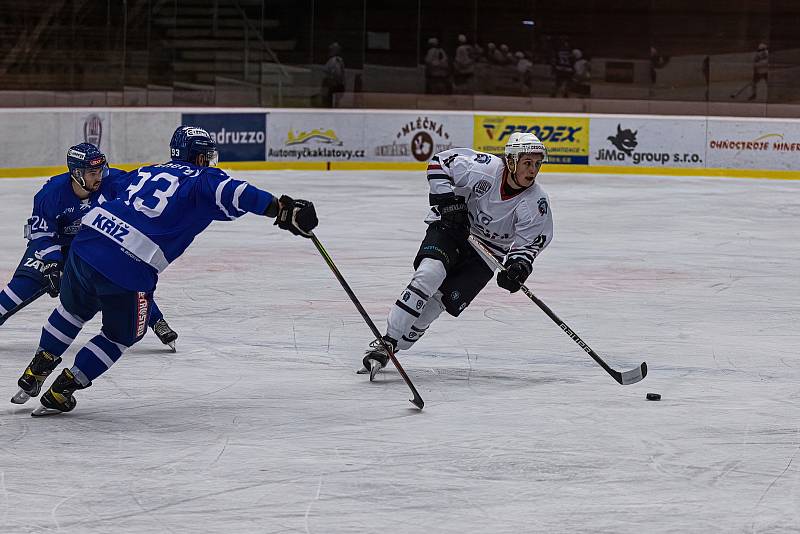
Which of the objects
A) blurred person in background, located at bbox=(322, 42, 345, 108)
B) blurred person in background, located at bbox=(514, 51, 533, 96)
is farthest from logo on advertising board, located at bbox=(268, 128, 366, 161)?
blurred person in background, located at bbox=(514, 51, 533, 96)

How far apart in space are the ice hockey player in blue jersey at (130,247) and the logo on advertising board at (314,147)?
12.3 metres

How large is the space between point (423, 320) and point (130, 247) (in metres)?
1.60

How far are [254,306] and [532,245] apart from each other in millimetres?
2314

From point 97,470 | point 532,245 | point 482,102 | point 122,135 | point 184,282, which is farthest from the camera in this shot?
point 482,102

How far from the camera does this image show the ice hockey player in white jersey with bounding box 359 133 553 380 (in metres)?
5.60

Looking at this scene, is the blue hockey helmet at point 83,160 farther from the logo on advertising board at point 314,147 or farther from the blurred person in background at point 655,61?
the blurred person in background at point 655,61

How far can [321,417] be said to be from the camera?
4945 millimetres

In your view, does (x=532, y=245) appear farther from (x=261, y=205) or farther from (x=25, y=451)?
(x=25, y=451)

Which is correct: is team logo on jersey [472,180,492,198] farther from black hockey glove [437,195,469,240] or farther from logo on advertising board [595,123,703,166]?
logo on advertising board [595,123,703,166]

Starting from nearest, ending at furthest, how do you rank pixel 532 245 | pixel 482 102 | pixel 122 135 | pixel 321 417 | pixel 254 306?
pixel 321 417 < pixel 532 245 < pixel 254 306 < pixel 122 135 < pixel 482 102

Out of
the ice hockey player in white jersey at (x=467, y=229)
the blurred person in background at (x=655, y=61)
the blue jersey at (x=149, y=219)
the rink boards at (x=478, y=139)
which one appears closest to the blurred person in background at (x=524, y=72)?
the rink boards at (x=478, y=139)

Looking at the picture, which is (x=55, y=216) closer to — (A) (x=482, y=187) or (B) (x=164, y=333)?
(B) (x=164, y=333)

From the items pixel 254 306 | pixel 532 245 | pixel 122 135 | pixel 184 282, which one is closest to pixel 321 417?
pixel 532 245

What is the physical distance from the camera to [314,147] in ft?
56.6
